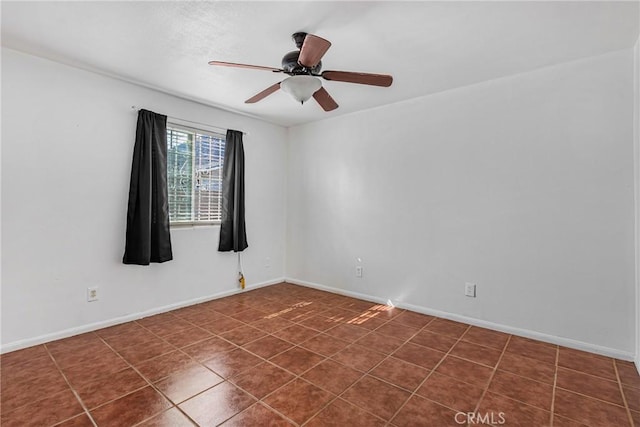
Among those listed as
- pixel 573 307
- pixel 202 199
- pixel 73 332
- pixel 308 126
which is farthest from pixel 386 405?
pixel 308 126

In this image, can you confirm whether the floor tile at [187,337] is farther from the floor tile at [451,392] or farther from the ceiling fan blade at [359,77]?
the ceiling fan blade at [359,77]

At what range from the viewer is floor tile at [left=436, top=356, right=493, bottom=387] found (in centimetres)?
201

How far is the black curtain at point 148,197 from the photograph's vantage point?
2922 mm

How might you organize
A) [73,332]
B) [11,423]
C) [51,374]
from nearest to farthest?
[11,423]
[51,374]
[73,332]

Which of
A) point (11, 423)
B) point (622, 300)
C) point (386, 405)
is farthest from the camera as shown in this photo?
point (622, 300)

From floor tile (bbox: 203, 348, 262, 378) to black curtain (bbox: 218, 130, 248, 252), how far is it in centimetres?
166

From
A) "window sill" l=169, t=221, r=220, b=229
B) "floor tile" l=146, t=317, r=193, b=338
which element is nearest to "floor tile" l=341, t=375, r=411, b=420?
"floor tile" l=146, t=317, r=193, b=338

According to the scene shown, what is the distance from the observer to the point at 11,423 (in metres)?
1.58

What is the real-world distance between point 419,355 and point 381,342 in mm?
338

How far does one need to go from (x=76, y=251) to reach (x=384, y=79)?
295cm

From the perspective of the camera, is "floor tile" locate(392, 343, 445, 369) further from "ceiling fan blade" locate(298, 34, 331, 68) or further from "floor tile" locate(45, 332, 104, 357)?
"floor tile" locate(45, 332, 104, 357)

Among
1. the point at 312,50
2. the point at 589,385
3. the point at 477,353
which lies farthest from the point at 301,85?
the point at 589,385

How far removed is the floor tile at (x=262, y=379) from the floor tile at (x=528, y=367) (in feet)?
5.11

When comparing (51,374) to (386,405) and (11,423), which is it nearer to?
(11,423)
